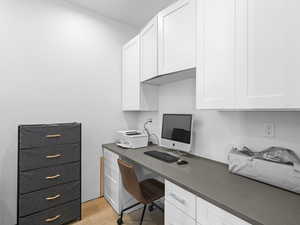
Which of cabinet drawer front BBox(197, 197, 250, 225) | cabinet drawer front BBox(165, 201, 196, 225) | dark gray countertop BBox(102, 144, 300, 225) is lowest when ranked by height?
cabinet drawer front BBox(165, 201, 196, 225)

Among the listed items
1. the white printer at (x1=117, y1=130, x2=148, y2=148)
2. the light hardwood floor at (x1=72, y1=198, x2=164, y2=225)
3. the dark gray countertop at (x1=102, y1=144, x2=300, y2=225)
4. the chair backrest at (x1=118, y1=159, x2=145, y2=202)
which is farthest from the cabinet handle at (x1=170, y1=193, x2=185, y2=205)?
the white printer at (x1=117, y1=130, x2=148, y2=148)

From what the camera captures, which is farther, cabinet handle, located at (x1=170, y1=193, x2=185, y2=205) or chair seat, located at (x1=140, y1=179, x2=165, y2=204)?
chair seat, located at (x1=140, y1=179, x2=165, y2=204)

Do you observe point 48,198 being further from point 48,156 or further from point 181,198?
point 181,198

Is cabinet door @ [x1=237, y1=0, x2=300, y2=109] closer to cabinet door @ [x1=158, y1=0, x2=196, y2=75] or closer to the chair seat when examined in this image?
cabinet door @ [x1=158, y1=0, x2=196, y2=75]

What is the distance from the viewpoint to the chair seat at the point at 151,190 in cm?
158

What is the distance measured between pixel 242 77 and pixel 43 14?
2.37 meters

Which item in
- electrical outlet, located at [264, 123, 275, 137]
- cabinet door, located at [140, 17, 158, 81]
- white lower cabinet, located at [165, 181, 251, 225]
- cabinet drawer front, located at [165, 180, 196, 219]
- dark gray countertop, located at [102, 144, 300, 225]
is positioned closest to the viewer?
dark gray countertop, located at [102, 144, 300, 225]

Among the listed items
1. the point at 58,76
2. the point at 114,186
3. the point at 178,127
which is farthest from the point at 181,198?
the point at 58,76

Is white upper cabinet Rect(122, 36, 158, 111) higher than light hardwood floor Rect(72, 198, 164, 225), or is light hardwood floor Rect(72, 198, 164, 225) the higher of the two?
white upper cabinet Rect(122, 36, 158, 111)

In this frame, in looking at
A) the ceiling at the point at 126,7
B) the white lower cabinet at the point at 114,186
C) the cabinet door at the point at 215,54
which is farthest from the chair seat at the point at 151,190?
the ceiling at the point at 126,7

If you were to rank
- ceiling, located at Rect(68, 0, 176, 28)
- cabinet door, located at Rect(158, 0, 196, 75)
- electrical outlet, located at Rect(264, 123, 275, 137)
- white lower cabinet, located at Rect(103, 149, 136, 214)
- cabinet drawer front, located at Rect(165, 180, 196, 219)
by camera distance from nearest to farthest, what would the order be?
cabinet drawer front, located at Rect(165, 180, 196, 219) → electrical outlet, located at Rect(264, 123, 275, 137) → cabinet door, located at Rect(158, 0, 196, 75) → white lower cabinet, located at Rect(103, 149, 136, 214) → ceiling, located at Rect(68, 0, 176, 28)

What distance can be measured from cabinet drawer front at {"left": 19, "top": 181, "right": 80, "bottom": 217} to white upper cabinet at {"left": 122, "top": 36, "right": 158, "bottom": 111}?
4.17ft

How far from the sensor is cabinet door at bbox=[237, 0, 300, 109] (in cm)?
82

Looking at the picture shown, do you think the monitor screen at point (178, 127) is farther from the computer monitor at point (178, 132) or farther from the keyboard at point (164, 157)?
the keyboard at point (164, 157)
